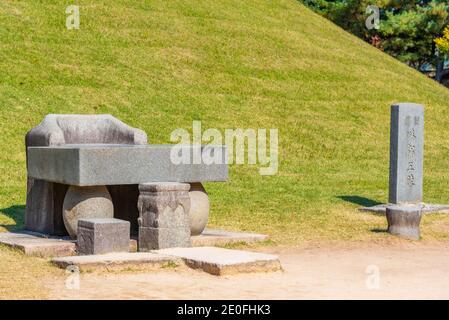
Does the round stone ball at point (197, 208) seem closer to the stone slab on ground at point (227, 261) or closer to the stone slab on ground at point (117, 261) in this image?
the stone slab on ground at point (227, 261)

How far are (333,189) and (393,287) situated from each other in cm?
941

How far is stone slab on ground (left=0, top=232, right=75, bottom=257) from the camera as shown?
33.3ft

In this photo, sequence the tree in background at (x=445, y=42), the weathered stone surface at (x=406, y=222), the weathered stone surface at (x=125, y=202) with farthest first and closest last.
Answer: the tree in background at (x=445, y=42) < the weathered stone surface at (x=406, y=222) < the weathered stone surface at (x=125, y=202)

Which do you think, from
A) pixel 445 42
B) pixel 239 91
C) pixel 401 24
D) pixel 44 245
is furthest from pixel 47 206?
pixel 401 24

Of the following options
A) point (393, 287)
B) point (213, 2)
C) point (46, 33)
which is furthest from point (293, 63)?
point (393, 287)

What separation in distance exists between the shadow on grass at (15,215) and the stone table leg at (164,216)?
2.74m

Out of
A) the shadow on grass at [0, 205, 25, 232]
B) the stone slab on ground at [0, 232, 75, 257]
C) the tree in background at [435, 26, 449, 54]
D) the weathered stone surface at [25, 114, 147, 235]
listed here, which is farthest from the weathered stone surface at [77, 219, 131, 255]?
the tree in background at [435, 26, 449, 54]

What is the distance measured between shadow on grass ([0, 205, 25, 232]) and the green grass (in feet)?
0.15

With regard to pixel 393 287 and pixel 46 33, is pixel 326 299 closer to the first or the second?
pixel 393 287

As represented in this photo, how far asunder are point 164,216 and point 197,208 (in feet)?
3.40

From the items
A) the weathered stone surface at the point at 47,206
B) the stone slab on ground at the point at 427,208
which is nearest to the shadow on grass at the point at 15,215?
the weathered stone surface at the point at 47,206

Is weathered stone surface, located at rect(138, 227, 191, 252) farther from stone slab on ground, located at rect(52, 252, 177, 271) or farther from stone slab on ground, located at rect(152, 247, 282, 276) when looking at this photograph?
stone slab on ground, located at rect(52, 252, 177, 271)

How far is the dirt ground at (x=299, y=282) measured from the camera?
7.94m

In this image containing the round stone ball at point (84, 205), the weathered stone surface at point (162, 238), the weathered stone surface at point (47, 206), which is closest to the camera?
the weathered stone surface at point (162, 238)
